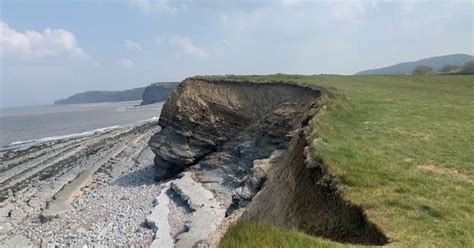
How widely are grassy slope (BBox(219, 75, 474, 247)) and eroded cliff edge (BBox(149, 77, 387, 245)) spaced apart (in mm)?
829

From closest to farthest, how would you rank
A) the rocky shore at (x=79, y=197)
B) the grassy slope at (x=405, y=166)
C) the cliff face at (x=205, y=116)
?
the grassy slope at (x=405, y=166) < the rocky shore at (x=79, y=197) < the cliff face at (x=205, y=116)

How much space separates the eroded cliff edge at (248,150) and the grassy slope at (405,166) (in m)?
0.83

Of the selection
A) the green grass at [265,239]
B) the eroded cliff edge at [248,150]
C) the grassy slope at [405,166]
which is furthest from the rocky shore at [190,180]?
the green grass at [265,239]

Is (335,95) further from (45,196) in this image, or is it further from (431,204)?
(45,196)

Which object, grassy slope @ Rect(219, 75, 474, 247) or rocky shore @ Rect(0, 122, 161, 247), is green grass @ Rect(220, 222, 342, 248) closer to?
grassy slope @ Rect(219, 75, 474, 247)

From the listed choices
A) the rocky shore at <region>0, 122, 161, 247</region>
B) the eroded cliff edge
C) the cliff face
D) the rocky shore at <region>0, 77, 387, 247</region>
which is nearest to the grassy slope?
the eroded cliff edge

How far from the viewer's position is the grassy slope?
7180 millimetres

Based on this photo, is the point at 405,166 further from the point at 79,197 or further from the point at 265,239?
the point at 79,197

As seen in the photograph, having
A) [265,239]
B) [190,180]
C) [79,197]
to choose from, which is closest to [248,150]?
[190,180]

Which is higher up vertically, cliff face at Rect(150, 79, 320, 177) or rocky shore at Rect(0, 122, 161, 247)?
cliff face at Rect(150, 79, 320, 177)

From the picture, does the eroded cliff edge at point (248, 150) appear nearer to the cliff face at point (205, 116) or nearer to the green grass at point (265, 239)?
the cliff face at point (205, 116)

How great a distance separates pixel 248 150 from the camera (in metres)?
32.6

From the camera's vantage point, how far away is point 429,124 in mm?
15891

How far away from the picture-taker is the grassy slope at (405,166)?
23.6 ft
